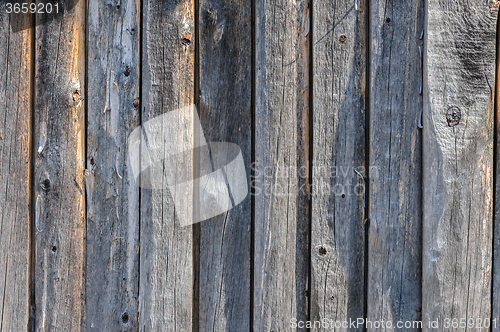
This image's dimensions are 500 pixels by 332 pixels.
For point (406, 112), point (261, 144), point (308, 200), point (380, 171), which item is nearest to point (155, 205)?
point (261, 144)

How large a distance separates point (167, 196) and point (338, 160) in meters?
0.76

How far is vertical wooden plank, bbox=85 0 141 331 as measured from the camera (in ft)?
4.91

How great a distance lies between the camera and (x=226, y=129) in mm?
1482

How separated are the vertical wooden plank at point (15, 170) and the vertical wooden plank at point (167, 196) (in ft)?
1.83

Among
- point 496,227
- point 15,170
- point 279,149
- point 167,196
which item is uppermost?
point 279,149

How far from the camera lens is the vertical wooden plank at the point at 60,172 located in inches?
59.5

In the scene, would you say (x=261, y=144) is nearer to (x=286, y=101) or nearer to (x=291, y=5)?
(x=286, y=101)

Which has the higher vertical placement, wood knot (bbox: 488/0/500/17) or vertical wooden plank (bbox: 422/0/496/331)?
wood knot (bbox: 488/0/500/17)

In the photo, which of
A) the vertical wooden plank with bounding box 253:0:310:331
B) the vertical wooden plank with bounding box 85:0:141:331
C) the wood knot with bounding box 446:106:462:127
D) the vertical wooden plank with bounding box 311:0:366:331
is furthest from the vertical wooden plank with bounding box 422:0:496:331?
the vertical wooden plank with bounding box 85:0:141:331

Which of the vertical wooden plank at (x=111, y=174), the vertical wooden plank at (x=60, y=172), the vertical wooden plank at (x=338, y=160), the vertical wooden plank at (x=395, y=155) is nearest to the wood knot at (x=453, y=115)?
the vertical wooden plank at (x=395, y=155)

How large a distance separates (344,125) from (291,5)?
0.57m

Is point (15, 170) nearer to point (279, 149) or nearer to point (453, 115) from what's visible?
point (279, 149)

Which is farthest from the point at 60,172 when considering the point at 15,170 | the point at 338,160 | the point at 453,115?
the point at 453,115

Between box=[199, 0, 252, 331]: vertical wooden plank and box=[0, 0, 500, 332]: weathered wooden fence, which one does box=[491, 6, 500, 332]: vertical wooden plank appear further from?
box=[199, 0, 252, 331]: vertical wooden plank
